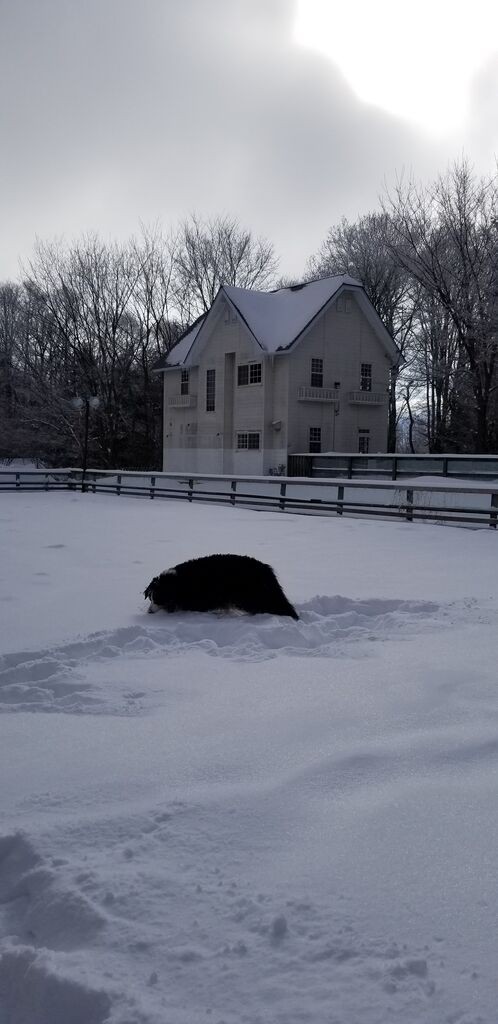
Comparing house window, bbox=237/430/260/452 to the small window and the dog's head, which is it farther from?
the dog's head

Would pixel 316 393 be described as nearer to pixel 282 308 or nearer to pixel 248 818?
pixel 282 308

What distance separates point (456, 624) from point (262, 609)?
6.01ft

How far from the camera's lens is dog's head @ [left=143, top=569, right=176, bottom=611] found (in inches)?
292

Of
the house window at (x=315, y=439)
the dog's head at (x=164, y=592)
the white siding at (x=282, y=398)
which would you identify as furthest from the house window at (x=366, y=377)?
the dog's head at (x=164, y=592)

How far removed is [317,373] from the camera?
3475 centimetres

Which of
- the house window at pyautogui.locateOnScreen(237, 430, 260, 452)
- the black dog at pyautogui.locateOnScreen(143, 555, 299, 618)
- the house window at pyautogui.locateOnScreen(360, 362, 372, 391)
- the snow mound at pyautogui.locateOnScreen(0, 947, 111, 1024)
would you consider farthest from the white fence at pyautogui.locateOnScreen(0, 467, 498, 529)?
the snow mound at pyautogui.locateOnScreen(0, 947, 111, 1024)

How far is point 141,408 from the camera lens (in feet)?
162

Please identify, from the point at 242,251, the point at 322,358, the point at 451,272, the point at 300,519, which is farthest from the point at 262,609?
the point at 242,251

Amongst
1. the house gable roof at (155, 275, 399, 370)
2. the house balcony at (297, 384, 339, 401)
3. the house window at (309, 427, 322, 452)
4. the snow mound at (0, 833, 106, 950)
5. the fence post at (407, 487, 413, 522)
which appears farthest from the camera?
the house window at (309, 427, 322, 452)

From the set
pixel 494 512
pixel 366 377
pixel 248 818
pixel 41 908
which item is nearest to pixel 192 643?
pixel 248 818

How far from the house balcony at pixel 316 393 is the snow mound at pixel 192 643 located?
26.3 m

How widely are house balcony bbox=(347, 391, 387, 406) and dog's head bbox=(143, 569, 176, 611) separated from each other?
28.9m

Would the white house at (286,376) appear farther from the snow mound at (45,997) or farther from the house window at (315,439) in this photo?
the snow mound at (45,997)

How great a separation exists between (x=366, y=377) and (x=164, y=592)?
100 ft
